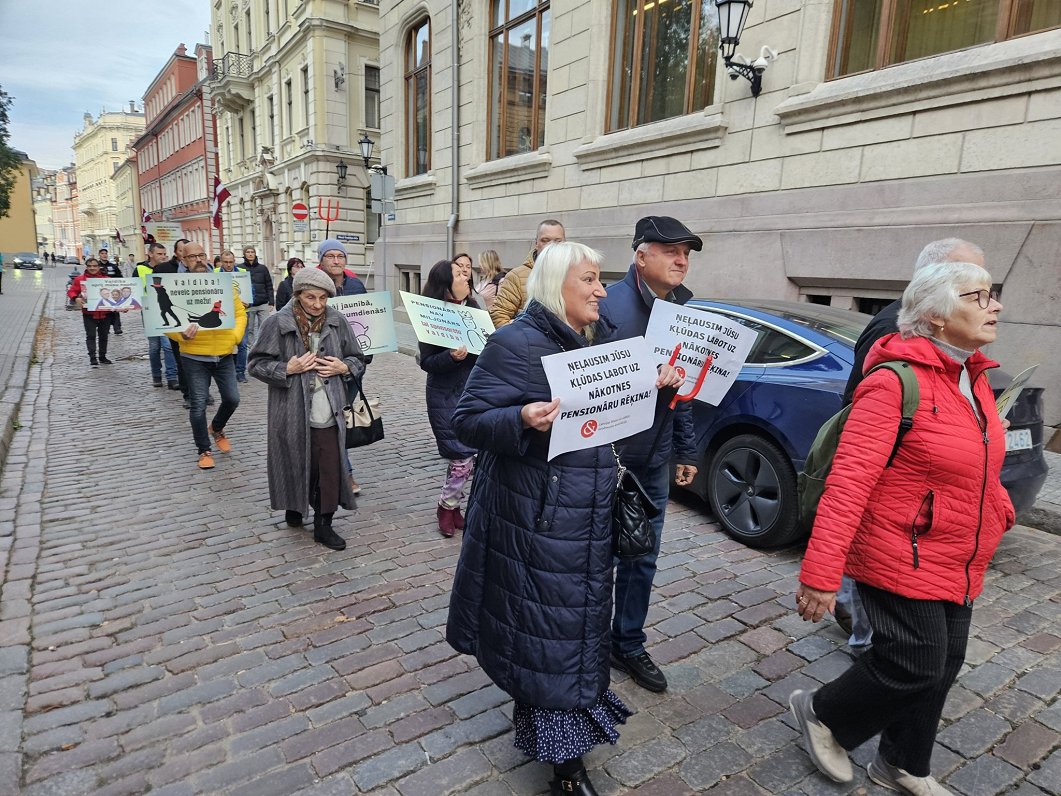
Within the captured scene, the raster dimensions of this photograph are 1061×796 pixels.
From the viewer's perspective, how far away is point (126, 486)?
5.82 meters

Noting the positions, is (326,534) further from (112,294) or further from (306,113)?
(306,113)

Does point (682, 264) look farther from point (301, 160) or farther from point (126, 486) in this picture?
point (301, 160)

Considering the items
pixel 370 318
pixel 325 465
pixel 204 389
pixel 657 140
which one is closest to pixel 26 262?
pixel 657 140

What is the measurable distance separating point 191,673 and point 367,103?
102 ft

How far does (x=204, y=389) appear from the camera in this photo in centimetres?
638

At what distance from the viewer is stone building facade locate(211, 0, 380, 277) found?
28406 millimetres

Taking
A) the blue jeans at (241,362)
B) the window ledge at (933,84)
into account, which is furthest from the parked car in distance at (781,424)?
the blue jeans at (241,362)

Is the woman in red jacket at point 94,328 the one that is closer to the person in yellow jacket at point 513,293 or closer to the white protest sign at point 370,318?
the white protest sign at point 370,318

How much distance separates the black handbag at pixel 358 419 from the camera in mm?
4707

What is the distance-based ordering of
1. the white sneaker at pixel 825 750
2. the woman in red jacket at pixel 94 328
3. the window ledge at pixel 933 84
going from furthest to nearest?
the woman in red jacket at pixel 94 328, the window ledge at pixel 933 84, the white sneaker at pixel 825 750

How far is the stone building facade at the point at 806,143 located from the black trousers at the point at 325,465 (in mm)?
6412

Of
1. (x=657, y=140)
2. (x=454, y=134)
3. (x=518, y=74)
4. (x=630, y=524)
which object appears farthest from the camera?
(x=454, y=134)

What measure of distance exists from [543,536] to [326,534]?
2.86 metres

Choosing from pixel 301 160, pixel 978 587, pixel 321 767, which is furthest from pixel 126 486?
pixel 301 160
